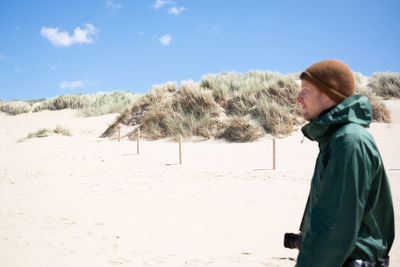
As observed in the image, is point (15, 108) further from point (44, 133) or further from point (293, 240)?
point (293, 240)

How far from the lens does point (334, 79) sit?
1565 millimetres

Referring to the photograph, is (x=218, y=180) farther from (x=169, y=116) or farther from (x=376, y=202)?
(x=169, y=116)

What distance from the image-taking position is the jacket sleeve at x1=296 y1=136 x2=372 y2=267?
1.36 m

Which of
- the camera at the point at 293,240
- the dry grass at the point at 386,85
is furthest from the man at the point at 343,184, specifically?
the dry grass at the point at 386,85

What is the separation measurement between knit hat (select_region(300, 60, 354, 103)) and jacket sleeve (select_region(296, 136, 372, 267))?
0.28 metres

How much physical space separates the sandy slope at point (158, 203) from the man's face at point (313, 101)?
9.21ft

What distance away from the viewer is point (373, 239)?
1.49 meters

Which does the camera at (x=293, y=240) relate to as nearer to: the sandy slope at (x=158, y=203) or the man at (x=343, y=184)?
the man at (x=343, y=184)

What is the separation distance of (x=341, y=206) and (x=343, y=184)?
0.28 feet

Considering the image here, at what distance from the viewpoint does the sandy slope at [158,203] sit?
4340mm

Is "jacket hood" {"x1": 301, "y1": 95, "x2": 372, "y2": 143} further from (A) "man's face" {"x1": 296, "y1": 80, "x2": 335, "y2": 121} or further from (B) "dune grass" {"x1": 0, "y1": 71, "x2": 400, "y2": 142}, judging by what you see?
(B) "dune grass" {"x1": 0, "y1": 71, "x2": 400, "y2": 142}

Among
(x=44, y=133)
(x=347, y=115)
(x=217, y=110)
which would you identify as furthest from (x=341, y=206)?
(x=44, y=133)

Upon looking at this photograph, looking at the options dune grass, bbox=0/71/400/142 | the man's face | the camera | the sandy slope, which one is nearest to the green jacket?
the man's face

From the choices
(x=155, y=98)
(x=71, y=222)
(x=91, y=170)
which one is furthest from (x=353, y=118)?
(x=155, y=98)
